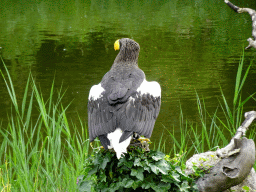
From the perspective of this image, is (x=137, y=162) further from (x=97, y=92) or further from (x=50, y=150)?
(x=50, y=150)

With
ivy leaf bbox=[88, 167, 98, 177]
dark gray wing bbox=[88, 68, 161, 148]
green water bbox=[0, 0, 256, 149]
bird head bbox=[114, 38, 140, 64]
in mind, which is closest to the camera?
ivy leaf bbox=[88, 167, 98, 177]

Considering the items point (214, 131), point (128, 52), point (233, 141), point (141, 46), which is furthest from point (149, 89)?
point (141, 46)

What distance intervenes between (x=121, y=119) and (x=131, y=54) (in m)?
0.85

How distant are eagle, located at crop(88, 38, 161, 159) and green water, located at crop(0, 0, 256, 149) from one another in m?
1.75

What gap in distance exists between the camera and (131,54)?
10.5 ft

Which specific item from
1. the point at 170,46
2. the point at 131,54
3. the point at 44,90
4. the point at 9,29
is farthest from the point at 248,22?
the point at 131,54

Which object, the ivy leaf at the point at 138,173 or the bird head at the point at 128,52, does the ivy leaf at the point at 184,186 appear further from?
the bird head at the point at 128,52

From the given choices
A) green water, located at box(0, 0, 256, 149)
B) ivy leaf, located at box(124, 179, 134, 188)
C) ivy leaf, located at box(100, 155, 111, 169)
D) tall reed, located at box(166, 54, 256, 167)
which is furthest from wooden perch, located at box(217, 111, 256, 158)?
green water, located at box(0, 0, 256, 149)

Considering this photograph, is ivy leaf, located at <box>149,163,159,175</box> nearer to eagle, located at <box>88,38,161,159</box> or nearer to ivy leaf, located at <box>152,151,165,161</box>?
ivy leaf, located at <box>152,151,165,161</box>

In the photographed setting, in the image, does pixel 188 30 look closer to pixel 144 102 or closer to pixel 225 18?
pixel 225 18

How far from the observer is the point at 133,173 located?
2275mm

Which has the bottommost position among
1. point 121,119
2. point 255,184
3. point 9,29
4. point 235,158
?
point 9,29

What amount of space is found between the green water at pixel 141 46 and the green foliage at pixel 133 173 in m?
2.13

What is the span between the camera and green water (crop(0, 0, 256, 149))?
317 inches
